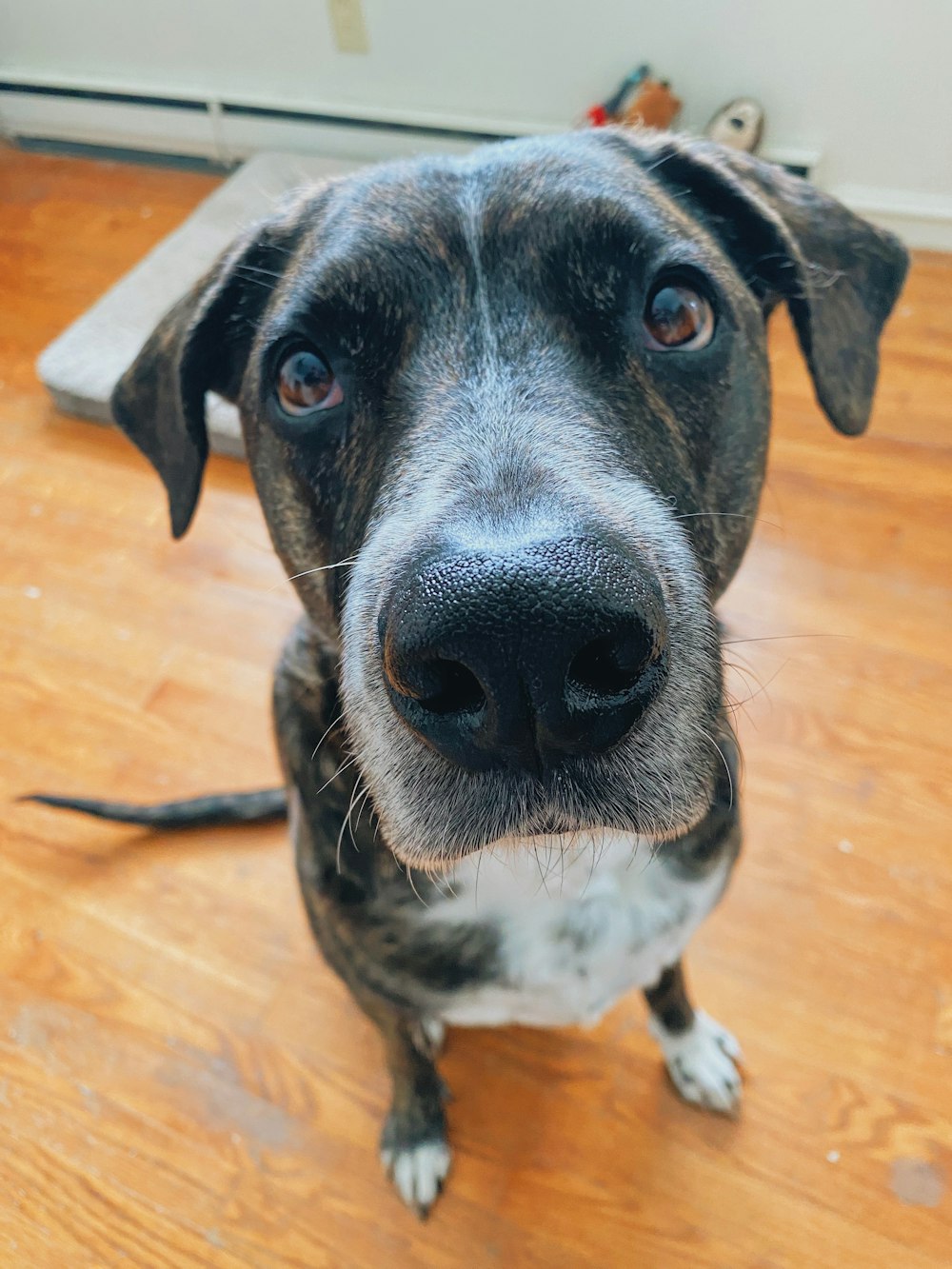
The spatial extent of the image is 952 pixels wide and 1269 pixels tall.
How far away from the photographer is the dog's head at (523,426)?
0.84 meters

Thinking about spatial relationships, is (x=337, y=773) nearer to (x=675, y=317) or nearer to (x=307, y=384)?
(x=307, y=384)

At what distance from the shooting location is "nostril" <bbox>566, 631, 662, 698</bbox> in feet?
2.69

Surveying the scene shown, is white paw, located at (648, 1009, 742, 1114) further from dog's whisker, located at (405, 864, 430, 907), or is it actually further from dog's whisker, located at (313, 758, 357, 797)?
dog's whisker, located at (313, 758, 357, 797)

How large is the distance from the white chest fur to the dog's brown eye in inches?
27.2

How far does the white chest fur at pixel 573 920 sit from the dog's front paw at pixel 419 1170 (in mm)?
429

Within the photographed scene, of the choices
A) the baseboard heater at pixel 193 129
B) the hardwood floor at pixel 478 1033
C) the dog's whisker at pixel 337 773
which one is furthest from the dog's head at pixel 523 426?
the baseboard heater at pixel 193 129

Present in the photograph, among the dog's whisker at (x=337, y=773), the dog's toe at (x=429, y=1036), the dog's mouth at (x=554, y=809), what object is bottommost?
the dog's toe at (x=429, y=1036)

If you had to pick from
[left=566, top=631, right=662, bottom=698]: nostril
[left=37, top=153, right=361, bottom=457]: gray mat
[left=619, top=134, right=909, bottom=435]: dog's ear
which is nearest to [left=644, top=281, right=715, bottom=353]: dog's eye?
[left=619, top=134, right=909, bottom=435]: dog's ear

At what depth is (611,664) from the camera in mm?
840

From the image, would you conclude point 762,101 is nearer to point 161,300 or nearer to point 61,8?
point 161,300

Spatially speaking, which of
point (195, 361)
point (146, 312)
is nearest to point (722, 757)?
point (195, 361)

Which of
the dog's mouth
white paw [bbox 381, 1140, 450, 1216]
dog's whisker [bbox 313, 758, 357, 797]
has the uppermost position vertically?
the dog's mouth

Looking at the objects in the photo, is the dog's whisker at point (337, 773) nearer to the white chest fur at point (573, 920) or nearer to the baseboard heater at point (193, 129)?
the white chest fur at point (573, 920)

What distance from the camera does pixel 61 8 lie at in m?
4.19
